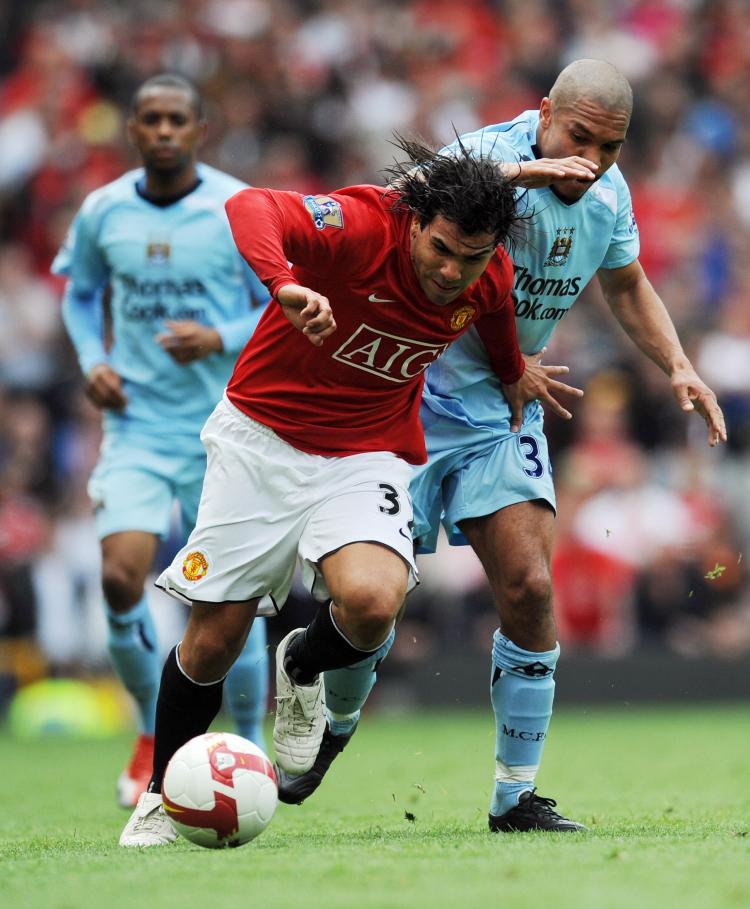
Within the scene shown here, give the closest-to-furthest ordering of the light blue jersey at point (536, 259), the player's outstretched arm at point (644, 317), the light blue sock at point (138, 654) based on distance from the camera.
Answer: the light blue jersey at point (536, 259), the player's outstretched arm at point (644, 317), the light blue sock at point (138, 654)

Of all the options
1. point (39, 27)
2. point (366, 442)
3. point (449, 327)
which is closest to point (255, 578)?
point (366, 442)

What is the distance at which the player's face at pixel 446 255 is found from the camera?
17.2ft

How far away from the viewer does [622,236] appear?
6246 mm

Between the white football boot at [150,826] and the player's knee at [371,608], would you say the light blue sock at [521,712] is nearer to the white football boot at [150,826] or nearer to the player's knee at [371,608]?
→ the player's knee at [371,608]

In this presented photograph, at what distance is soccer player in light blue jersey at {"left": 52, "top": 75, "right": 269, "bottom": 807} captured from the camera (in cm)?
754

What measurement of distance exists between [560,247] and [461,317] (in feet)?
2.10

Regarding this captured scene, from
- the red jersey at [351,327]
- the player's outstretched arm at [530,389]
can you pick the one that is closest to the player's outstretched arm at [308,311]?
the red jersey at [351,327]

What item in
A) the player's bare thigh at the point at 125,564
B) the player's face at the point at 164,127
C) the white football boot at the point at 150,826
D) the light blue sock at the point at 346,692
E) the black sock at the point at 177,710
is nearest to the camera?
the white football boot at the point at 150,826

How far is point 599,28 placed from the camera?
53.3 ft

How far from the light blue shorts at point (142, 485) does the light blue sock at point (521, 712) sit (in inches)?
84.1

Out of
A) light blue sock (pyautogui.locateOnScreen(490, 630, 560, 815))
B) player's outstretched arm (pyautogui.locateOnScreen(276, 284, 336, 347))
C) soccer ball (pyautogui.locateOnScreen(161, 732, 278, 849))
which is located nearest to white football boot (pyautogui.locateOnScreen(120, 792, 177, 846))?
soccer ball (pyautogui.locateOnScreen(161, 732, 278, 849))

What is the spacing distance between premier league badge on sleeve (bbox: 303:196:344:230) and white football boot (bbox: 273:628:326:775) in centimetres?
162

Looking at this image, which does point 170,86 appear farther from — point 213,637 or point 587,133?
point 213,637

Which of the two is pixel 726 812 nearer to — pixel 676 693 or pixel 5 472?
pixel 676 693
